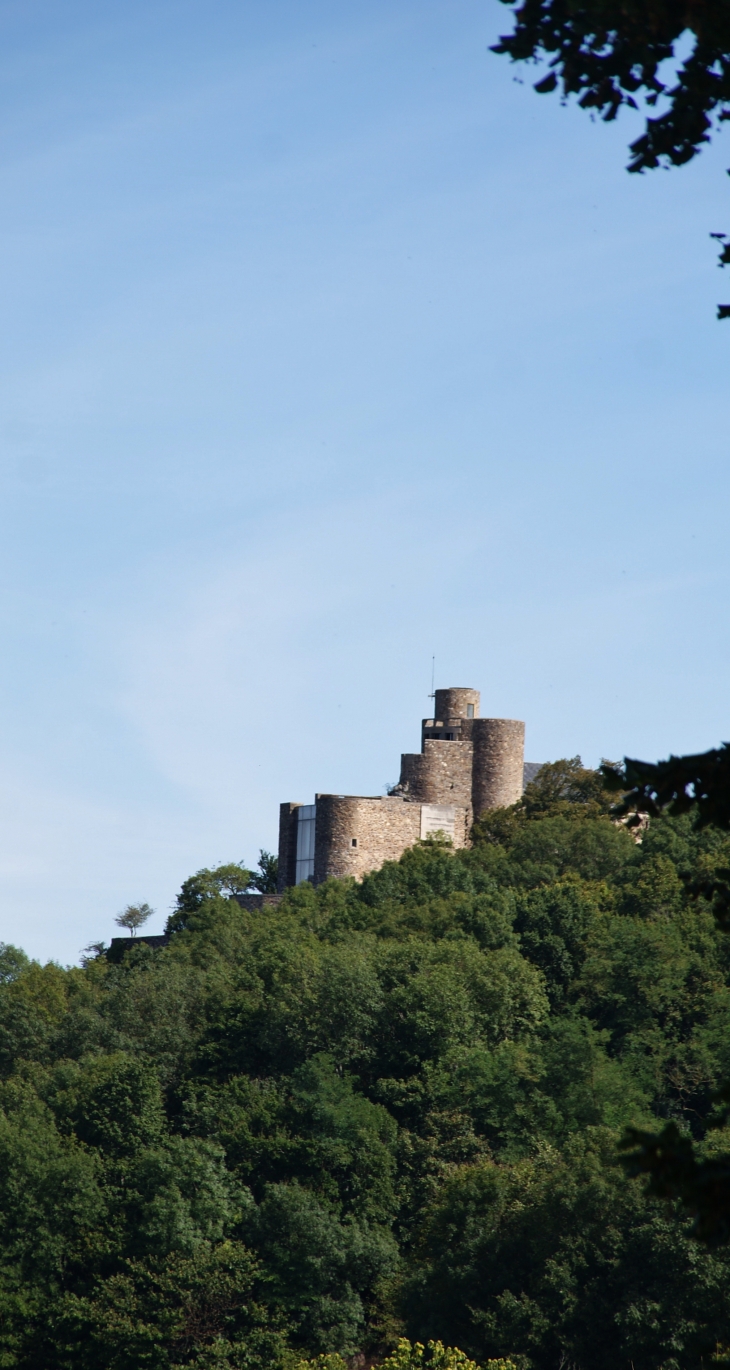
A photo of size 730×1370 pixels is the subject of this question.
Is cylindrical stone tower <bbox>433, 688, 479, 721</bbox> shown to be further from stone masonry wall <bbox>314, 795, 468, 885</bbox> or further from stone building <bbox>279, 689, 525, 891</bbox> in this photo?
stone masonry wall <bbox>314, 795, 468, 885</bbox>

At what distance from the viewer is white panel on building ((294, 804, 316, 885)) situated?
53.8 metres

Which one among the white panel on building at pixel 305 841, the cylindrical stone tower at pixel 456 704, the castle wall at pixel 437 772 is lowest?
the white panel on building at pixel 305 841

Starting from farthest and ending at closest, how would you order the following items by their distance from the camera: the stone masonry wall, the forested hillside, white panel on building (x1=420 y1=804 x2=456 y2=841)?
white panel on building (x1=420 y1=804 x2=456 y2=841)
the stone masonry wall
the forested hillside

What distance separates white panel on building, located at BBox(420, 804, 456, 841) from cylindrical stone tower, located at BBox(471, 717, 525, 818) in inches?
36.1

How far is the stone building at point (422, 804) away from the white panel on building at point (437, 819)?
0.10ft

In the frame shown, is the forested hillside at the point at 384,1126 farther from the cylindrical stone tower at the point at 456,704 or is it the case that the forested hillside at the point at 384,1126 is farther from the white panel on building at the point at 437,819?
the cylindrical stone tower at the point at 456,704

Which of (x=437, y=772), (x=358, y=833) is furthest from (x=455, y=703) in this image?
(x=358, y=833)

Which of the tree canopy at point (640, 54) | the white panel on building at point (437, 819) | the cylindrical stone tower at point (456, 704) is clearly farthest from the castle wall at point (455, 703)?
the tree canopy at point (640, 54)

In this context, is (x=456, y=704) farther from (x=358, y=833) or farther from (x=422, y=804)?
(x=358, y=833)

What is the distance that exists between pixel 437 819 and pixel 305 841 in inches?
165

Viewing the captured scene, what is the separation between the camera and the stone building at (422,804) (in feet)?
175

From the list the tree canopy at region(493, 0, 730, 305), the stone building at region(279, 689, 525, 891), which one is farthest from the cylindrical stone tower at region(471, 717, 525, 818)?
the tree canopy at region(493, 0, 730, 305)

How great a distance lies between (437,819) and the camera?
5506cm

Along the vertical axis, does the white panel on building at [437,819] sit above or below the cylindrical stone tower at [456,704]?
below
